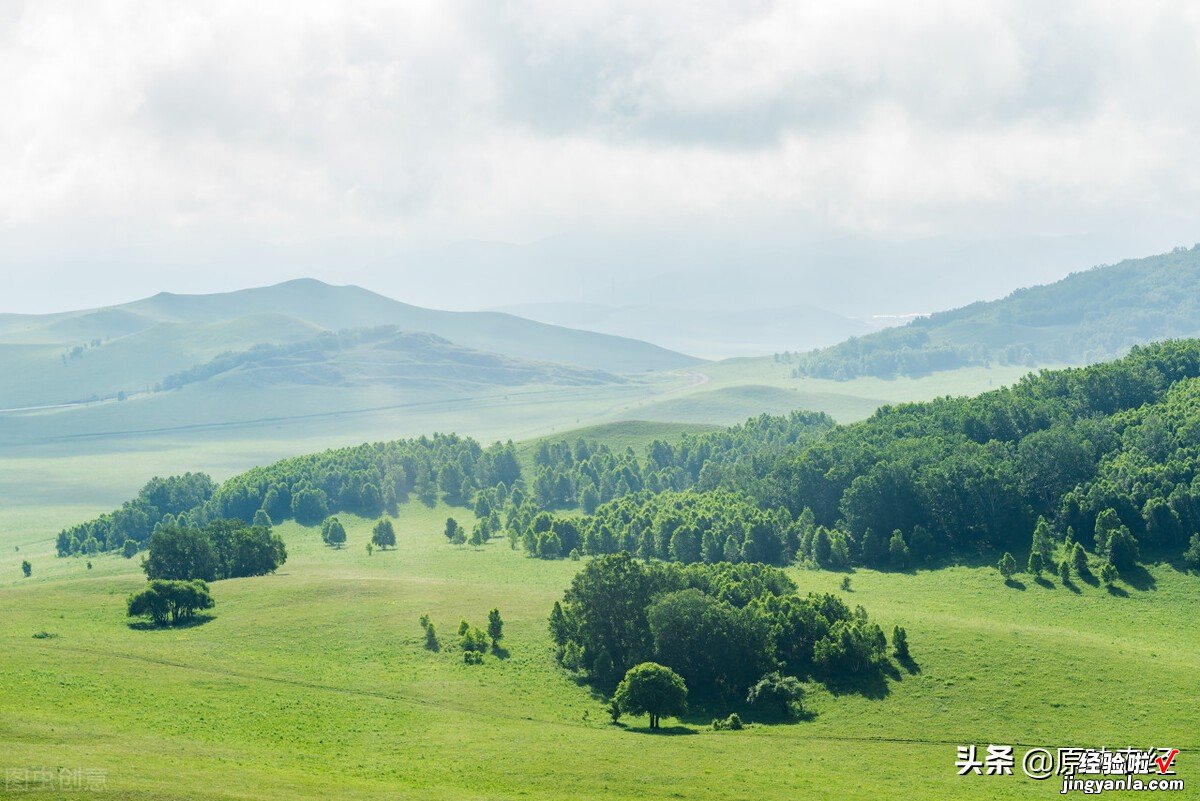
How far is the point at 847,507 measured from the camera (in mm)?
171375

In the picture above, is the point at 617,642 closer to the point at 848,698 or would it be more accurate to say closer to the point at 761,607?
the point at 761,607

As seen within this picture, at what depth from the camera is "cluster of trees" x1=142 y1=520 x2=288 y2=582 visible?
14912cm

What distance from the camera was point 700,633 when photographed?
10788 cm

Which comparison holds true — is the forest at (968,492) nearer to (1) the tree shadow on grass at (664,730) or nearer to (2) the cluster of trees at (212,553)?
(2) the cluster of trees at (212,553)

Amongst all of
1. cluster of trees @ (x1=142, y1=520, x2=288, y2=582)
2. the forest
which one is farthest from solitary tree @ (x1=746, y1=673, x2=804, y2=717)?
cluster of trees @ (x1=142, y1=520, x2=288, y2=582)

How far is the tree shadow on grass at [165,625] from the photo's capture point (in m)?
120

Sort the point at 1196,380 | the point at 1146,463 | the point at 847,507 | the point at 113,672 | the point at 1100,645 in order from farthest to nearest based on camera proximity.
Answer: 1. the point at 1196,380
2. the point at 847,507
3. the point at 1146,463
4. the point at 1100,645
5. the point at 113,672

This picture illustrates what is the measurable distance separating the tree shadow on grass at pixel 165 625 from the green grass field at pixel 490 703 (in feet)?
4.34

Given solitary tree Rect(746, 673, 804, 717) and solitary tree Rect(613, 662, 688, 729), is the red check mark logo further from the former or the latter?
solitary tree Rect(613, 662, 688, 729)

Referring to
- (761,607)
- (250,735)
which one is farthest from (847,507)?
(250,735)

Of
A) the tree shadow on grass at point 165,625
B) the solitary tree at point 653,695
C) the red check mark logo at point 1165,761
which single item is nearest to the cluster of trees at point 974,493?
the red check mark logo at point 1165,761

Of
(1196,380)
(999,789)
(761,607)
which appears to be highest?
(1196,380)

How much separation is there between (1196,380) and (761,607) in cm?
11486

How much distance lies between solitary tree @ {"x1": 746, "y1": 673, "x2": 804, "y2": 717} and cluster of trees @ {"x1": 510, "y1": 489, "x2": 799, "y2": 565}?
68.9 metres
